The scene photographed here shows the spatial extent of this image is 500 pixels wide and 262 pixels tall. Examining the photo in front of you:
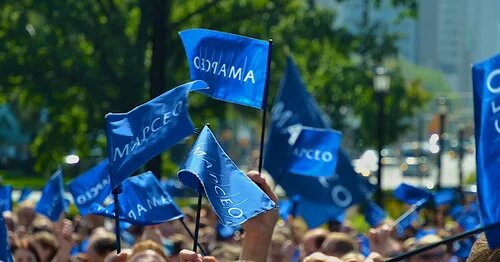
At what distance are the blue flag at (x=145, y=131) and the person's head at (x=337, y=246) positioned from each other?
257 cm

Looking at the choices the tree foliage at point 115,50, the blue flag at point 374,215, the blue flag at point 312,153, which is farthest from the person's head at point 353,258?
the tree foliage at point 115,50

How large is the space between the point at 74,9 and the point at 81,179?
15726mm

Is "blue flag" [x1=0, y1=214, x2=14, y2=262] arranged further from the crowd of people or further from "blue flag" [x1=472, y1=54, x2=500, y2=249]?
"blue flag" [x1=472, y1=54, x2=500, y2=249]

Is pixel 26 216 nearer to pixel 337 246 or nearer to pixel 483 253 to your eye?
pixel 337 246

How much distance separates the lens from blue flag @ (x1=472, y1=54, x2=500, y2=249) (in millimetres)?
4637

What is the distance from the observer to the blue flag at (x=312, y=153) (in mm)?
10789

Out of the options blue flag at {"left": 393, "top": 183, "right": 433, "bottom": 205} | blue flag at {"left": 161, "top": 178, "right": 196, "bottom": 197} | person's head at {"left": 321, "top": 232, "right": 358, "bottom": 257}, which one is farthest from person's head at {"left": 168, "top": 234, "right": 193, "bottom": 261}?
blue flag at {"left": 393, "top": 183, "right": 433, "bottom": 205}

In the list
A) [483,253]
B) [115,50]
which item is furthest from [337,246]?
[115,50]

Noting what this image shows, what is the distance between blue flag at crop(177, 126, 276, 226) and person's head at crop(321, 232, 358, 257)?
3.08 metres

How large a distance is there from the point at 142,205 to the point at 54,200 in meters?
4.12

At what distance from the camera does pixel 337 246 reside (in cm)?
904

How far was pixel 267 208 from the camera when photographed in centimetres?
579

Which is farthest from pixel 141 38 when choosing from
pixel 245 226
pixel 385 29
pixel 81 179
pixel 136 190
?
pixel 245 226

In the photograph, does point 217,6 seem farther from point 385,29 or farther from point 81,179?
point 81,179
